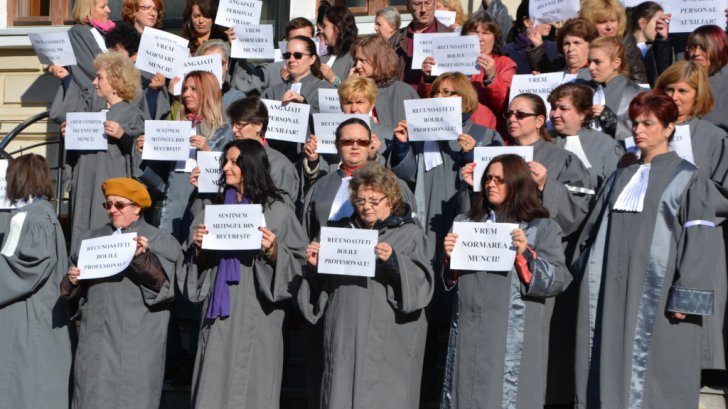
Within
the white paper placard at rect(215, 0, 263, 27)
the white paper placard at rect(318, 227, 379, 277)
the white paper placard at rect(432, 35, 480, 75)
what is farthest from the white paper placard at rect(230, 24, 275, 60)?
the white paper placard at rect(318, 227, 379, 277)

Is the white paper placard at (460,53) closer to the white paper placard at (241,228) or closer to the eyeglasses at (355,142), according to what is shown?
the eyeglasses at (355,142)

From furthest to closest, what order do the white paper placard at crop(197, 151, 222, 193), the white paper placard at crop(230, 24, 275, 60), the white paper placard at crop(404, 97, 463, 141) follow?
the white paper placard at crop(230, 24, 275, 60) < the white paper placard at crop(197, 151, 222, 193) < the white paper placard at crop(404, 97, 463, 141)

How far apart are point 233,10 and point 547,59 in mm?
2583

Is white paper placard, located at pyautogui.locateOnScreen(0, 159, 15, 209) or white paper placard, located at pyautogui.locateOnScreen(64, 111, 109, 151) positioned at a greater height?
white paper placard, located at pyautogui.locateOnScreen(64, 111, 109, 151)

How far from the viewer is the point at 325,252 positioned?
26.2ft

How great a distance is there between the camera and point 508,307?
25.9ft

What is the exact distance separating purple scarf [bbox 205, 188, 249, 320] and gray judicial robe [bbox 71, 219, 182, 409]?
1.49ft

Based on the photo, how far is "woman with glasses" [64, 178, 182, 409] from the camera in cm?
896

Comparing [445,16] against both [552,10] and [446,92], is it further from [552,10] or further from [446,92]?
[446,92]

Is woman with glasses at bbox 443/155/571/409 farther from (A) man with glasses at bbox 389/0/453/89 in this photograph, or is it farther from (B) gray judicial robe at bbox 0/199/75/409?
(B) gray judicial robe at bbox 0/199/75/409

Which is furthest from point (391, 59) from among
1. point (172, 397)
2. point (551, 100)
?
point (172, 397)

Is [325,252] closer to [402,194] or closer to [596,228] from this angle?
[402,194]

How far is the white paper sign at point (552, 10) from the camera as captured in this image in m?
10.4

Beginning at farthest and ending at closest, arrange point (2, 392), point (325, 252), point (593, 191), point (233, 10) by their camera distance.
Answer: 1. point (233, 10)
2. point (2, 392)
3. point (593, 191)
4. point (325, 252)
